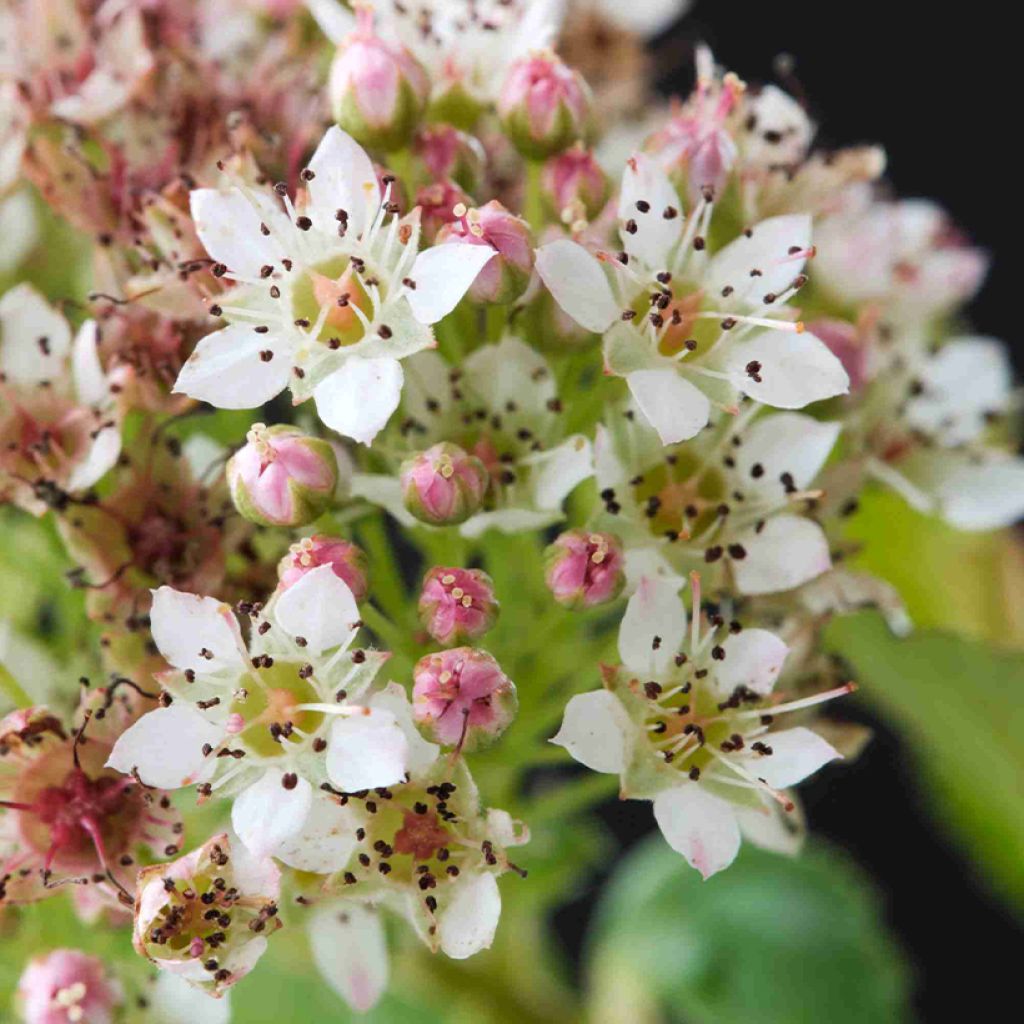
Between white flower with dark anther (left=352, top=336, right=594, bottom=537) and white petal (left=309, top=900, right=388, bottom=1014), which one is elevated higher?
white flower with dark anther (left=352, top=336, right=594, bottom=537)

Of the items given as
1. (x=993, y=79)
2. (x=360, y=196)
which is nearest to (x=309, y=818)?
(x=360, y=196)

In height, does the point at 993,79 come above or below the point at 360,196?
below

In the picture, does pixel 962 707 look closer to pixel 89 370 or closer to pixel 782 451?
pixel 782 451

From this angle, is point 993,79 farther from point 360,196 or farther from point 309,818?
point 309,818

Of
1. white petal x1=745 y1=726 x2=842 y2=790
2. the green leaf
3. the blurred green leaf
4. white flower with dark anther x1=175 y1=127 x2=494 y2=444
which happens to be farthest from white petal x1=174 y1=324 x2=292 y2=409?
the blurred green leaf

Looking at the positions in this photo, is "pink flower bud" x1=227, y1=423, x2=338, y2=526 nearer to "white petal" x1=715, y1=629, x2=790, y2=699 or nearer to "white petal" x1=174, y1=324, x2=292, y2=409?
"white petal" x1=174, y1=324, x2=292, y2=409

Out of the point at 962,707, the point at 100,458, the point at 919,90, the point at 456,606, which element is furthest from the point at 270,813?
the point at 919,90

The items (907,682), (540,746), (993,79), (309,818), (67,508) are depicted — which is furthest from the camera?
(993,79)
